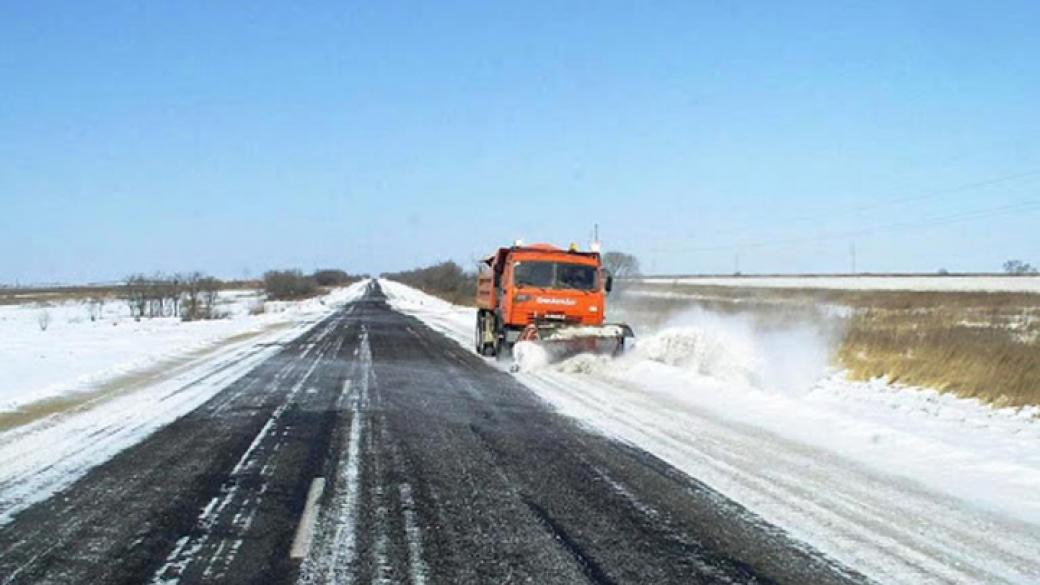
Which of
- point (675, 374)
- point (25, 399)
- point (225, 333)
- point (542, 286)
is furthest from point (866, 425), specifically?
point (225, 333)

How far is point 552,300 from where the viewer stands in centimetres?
2025

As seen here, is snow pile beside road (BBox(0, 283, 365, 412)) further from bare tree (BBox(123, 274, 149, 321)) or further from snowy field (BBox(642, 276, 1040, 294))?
snowy field (BBox(642, 276, 1040, 294))

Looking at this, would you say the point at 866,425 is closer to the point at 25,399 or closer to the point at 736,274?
the point at 25,399

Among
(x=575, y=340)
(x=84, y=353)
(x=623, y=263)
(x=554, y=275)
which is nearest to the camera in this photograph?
(x=575, y=340)

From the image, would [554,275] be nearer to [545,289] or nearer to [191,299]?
[545,289]

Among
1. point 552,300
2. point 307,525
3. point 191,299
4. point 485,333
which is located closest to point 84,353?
point 485,333

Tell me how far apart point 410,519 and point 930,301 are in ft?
135

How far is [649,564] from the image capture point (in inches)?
213

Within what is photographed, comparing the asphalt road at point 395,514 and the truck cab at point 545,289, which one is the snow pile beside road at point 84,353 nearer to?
the asphalt road at point 395,514

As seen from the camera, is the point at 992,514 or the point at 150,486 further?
the point at 150,486

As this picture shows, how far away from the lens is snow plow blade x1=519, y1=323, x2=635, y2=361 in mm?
18891

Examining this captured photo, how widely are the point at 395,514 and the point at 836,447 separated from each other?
5699mm

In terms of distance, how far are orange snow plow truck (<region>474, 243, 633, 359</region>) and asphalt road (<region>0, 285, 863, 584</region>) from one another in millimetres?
7603

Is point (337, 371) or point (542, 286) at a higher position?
point (542, 286)
